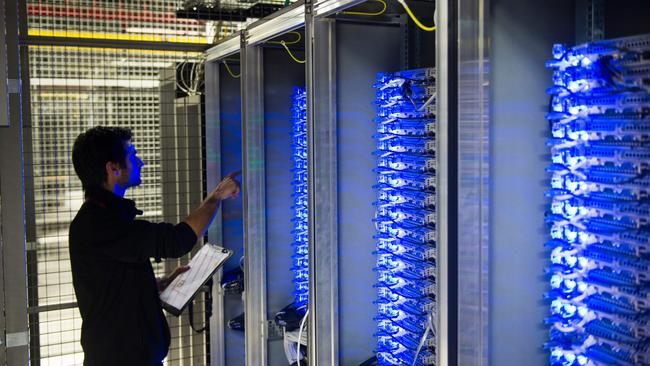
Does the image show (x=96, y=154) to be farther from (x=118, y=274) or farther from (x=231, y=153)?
(x=231, y=153)

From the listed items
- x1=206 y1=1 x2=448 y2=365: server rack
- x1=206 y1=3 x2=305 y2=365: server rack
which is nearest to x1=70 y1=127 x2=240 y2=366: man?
x1=206 y1=3 x2=305 y2=365: server rack

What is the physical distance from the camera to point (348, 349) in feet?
7.20

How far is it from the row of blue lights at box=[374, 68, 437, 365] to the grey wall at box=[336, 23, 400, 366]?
0.18 ft

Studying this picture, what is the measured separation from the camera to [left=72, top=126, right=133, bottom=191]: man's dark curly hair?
2.51 m

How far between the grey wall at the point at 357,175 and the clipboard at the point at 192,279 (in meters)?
0.68

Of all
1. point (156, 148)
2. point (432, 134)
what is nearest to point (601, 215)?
point (432, 134)

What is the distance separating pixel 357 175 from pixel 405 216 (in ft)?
0.83

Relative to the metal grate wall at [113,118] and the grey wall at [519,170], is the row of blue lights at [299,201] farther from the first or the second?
the grey wall at [519,170]

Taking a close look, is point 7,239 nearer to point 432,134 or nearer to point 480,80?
point 432,134

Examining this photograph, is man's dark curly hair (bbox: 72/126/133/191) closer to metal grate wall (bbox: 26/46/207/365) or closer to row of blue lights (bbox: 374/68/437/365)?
metal grate wall (bbox: 26/46/207/365)

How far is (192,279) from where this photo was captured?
2754 millimetres

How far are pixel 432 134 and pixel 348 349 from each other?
0.79 metres

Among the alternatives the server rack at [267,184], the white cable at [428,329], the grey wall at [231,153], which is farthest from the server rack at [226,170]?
the white cable at [428,329]

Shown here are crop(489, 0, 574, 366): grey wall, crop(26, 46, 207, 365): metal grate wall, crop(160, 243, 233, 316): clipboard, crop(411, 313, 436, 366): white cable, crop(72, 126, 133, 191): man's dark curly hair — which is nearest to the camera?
crop(489, 0, 574, 366): grey wall
